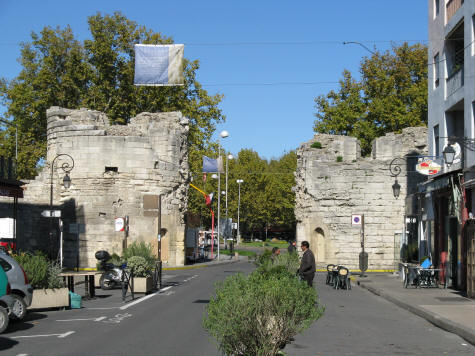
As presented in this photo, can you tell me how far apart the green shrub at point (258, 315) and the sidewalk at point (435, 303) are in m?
5.33

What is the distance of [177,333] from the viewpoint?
487 inches

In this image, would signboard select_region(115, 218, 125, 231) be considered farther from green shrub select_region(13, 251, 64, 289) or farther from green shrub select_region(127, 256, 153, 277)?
green shrub select_region(13, 251, 64, 289)

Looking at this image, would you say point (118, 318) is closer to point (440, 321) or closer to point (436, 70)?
point (440, 321)

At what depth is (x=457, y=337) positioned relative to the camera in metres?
12.5

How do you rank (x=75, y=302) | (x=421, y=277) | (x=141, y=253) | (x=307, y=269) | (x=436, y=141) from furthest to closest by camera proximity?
1. (x=436, y=141)
2. (x=421, y=277)
3. (x=141, y=253)
4. (x=75, y=302)
5. (x=307, y=269)

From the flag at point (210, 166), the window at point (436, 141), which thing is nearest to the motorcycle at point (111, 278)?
the window at point (436, 141)

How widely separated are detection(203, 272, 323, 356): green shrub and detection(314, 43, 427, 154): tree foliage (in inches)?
1854

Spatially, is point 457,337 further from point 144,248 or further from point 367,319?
point 144,248

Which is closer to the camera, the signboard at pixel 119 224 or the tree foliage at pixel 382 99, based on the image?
A: the signboard at pixel 119 224

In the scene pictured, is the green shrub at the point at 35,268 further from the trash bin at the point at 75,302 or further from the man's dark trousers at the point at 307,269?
the man's dark trousers at the point at 307,269

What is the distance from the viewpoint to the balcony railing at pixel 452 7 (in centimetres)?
2353

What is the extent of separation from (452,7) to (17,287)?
1882cm

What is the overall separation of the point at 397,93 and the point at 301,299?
51.3 meters


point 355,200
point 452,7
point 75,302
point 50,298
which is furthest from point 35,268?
point 355,200
